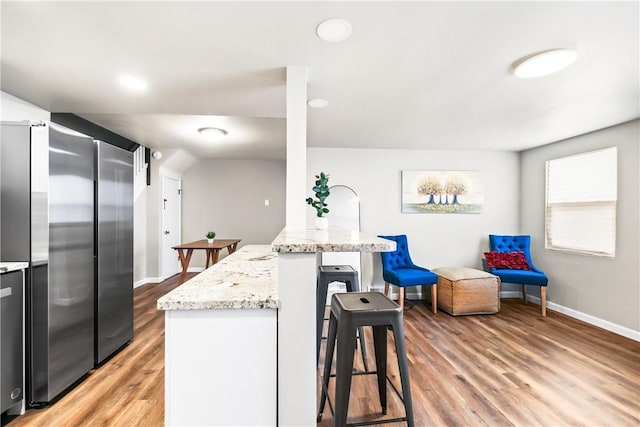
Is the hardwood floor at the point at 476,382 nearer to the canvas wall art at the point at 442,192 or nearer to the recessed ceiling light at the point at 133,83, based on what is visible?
the canvas wall art at the point at 442,192

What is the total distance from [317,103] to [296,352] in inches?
80.5

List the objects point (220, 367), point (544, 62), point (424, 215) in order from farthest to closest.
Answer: point (424, 215), point (544, 62), point (220, 367)

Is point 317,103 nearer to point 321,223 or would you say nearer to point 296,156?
point 296,156

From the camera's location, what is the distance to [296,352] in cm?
131

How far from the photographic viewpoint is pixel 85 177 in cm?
213

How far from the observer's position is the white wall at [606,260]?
2979 mm

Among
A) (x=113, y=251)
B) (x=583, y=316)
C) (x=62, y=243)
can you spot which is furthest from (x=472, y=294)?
(x=62, y=243)

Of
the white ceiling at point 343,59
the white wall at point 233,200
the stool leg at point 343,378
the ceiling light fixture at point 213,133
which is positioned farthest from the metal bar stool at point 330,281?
the white wall at point 233,200

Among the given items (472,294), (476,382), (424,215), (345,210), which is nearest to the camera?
(476,382)

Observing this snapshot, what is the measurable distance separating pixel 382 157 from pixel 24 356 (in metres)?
4.12

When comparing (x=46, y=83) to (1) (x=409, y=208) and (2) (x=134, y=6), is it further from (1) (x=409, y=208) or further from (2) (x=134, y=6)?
(1) (x=409, y=208)

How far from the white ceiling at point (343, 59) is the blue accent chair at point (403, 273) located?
67.6 inches

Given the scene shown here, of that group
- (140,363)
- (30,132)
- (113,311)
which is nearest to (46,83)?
(30,132)

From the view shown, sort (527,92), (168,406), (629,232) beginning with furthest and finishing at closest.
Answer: (629,232), (527,92), (168,406)
